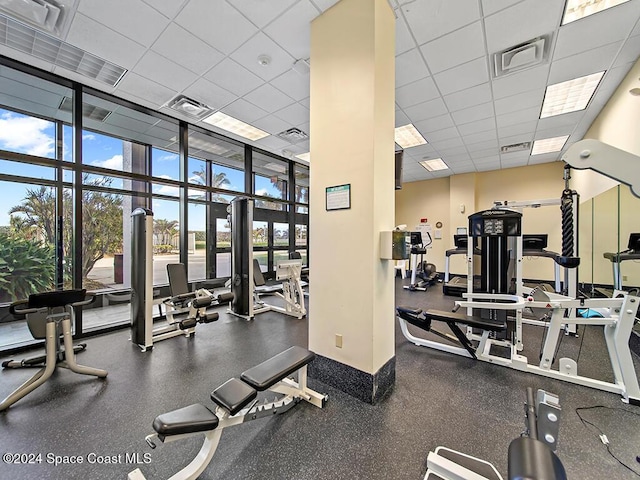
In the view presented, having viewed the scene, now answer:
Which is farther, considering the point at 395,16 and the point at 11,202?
the point at 11,202

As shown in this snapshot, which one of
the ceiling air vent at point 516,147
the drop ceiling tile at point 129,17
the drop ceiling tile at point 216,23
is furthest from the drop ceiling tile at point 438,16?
the ceiling air vent at point 516,147

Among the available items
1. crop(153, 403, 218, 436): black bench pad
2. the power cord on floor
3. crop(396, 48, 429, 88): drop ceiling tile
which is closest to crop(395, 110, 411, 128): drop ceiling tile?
crop(396, 48, 429, 88): drop ceiling tile

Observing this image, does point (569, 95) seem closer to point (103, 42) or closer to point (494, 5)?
point (494, 5)

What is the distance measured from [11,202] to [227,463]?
14.0 feet

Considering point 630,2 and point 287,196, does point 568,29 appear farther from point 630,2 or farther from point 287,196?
point 287,196

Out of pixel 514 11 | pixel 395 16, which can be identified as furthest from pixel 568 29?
pixel 395 16

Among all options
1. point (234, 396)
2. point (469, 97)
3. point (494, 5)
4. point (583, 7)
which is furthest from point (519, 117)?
point (234, 396)

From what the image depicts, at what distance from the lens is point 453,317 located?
9.34 feet

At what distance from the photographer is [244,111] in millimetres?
4238

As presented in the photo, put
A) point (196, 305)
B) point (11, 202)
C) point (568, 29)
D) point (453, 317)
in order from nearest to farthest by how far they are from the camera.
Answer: point (568, 29) → point (453, 317) → point (11, 202) → point (196, 305)

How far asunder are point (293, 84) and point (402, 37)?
57.5 inches

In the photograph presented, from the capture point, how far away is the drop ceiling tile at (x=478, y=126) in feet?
15.0

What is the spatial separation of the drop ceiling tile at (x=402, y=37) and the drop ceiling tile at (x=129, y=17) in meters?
2.24

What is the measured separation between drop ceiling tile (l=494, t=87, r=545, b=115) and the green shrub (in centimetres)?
676
